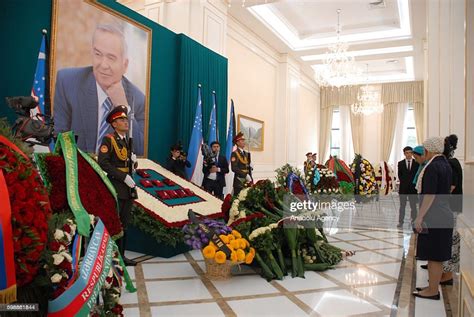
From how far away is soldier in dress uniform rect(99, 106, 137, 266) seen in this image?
11.2 ft

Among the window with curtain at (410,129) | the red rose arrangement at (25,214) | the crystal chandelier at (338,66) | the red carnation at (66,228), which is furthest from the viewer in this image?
the window with curtain at (410,129)

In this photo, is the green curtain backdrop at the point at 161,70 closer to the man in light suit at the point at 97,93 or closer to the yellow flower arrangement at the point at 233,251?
the man in light suit at the point at 97,93

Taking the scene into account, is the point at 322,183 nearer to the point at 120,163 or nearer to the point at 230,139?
the point at 230,139

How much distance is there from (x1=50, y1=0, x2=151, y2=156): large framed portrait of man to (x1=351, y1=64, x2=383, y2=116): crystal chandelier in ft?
31.0

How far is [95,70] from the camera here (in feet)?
17.0

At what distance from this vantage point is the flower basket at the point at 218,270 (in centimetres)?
329

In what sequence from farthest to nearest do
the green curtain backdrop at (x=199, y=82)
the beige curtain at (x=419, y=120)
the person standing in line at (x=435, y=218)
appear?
the beige curtain at (x=419, y=120) → the green curtain backdrop at (x=199, y=82) → the person standing in line at (x=435, y=218)

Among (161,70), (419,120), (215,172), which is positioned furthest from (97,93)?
(419,120)

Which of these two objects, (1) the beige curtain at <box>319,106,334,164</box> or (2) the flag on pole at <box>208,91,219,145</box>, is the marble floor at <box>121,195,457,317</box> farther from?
(1) the beige curtain at <box>319,106,334,164</box>

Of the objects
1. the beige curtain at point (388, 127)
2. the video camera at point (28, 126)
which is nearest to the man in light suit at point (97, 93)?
the video camera at point (28, 126)

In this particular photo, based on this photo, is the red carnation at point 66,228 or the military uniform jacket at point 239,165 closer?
the red carnation at point 66,228

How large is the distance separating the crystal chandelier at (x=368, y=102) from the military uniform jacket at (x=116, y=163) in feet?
37.2

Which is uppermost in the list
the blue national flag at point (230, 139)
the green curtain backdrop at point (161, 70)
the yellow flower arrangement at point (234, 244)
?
the green curtain backdrop at point (161, 70)

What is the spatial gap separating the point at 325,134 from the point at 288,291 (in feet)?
43.7
